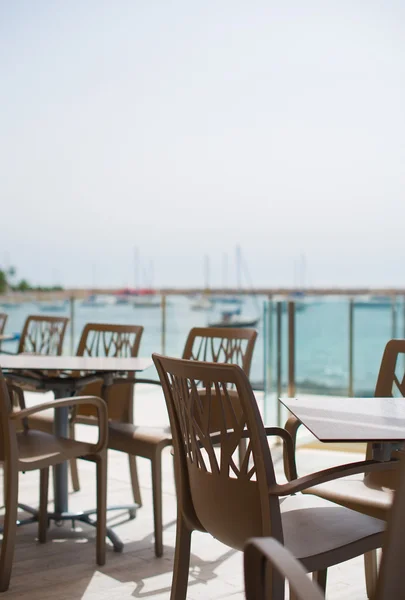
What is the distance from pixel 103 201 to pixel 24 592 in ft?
66.7

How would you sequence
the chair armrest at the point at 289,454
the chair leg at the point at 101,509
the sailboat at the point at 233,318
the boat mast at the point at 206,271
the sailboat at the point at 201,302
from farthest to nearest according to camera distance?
the boat mast at the point at 206,271 → the sailboat at the point at 201,302 → the sailboat at the point at 233,318 → the chair leg at the point at 101,509 → the chair armrest at the point at 289,454

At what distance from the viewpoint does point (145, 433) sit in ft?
11.2

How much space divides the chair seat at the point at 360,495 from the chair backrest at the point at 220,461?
0.46 metres

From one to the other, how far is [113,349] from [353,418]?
2.38 m

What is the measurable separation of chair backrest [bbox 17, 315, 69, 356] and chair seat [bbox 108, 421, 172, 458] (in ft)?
4.52

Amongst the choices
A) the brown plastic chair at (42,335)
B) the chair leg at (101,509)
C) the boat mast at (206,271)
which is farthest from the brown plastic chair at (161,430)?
the boat mast at (206,271)

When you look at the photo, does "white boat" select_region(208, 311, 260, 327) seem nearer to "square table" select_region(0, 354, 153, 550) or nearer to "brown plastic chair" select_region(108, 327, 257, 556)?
"brown plastic chair" select_region(108, 327, 257, 556)

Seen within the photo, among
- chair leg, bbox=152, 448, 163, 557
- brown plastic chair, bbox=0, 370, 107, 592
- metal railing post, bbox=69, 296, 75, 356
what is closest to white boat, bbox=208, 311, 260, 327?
metal railing post, bbox=69, 296, 75, 356

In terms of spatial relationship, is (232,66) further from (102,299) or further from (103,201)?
(103,201)

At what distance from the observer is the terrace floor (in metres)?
2.86

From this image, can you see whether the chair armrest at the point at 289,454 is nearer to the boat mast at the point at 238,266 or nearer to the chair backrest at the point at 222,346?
the chair backrest at the point at 222,346

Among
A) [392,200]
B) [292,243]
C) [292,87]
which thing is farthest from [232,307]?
[292,243]

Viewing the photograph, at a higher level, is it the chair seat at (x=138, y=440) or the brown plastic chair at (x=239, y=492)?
the brown plastic chair at (x=239, y=492)

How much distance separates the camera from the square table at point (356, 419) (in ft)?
6.09
